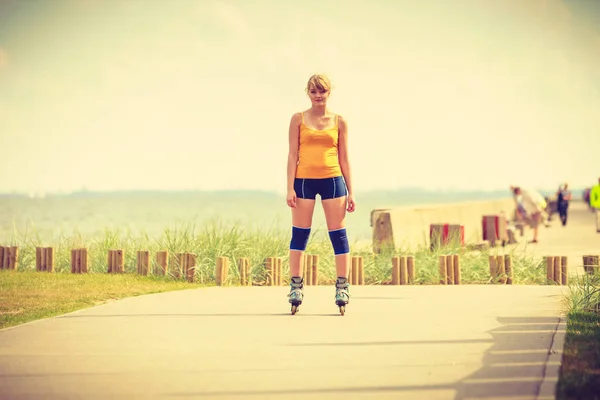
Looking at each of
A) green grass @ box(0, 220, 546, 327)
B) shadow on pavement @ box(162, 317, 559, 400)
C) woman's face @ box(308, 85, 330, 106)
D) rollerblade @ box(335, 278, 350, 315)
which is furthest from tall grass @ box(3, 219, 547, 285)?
shadow on pavement @ box(162, 317, 559, 400)


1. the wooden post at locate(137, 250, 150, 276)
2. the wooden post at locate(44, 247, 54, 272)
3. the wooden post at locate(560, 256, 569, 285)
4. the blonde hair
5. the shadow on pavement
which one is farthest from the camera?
the wooden post at locate(44, 247, 54, 272)

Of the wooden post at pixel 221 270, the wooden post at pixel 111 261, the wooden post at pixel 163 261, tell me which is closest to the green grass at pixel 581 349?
the wooden post at pixel 221 270

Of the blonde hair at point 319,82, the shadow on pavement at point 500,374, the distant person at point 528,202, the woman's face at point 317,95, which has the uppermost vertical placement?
the distant person at point 528,202

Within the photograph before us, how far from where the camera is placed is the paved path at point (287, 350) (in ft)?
21.3

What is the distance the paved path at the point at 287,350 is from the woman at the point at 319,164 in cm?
96

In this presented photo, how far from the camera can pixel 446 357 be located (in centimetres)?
751

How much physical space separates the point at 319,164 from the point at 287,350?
2481 mm

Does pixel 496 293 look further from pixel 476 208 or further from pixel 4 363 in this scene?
pixel 476 208

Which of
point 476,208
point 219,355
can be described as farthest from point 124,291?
point 476,208

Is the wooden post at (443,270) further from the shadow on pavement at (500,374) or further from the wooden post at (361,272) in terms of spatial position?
the shadow on pavement at (500,374)

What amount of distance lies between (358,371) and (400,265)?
7.10 meters

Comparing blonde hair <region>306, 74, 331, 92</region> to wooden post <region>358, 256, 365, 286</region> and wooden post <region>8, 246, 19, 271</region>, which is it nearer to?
wooden post <region>358, 256, 365, 286</region>

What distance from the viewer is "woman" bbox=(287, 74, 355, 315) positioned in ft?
32.4

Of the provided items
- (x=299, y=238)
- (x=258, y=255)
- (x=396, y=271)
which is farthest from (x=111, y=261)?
(x=299, y=238)
